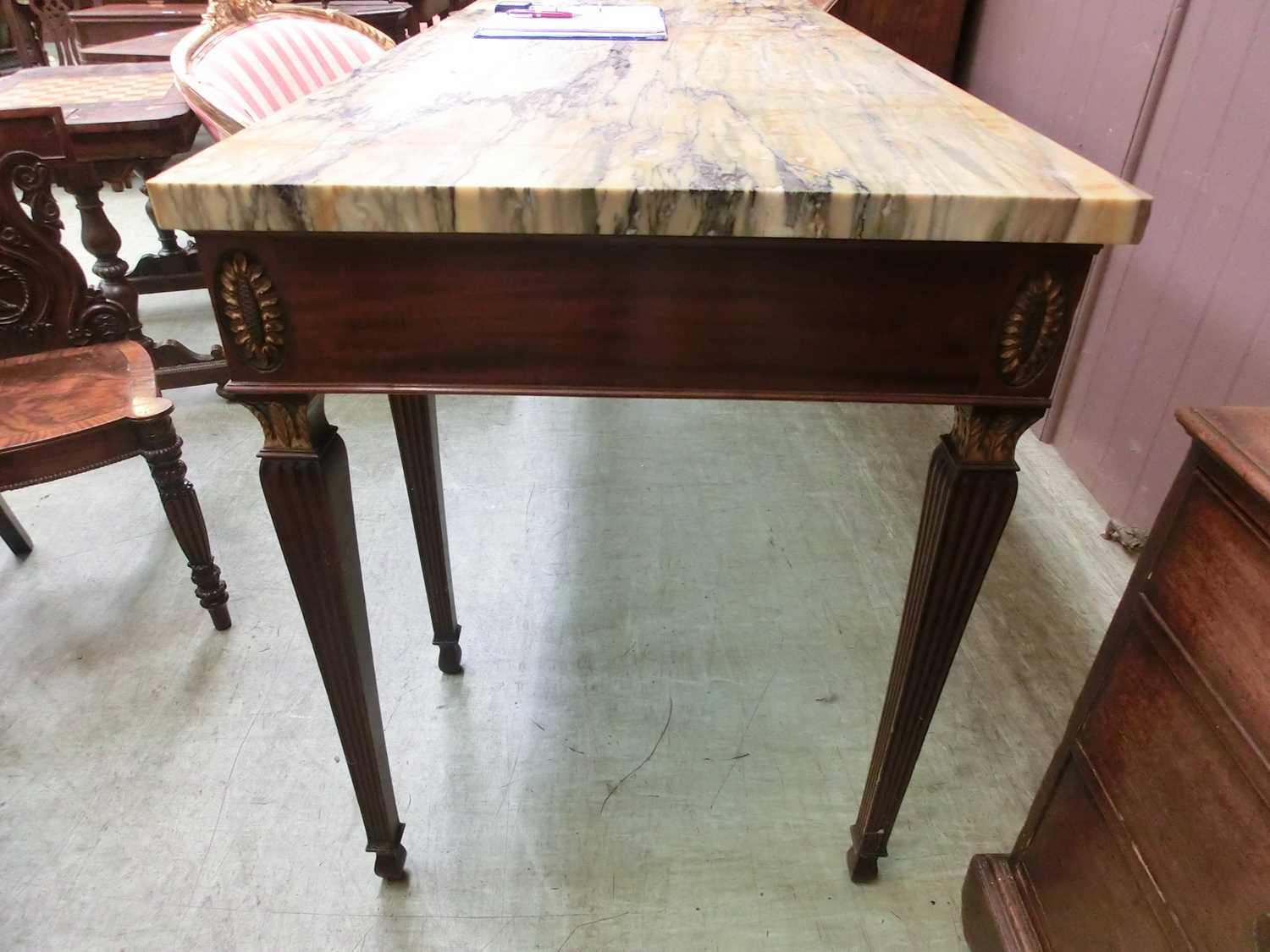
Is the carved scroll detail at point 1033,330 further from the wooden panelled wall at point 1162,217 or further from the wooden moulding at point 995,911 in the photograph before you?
the wooden panelled wall at point 1162,217

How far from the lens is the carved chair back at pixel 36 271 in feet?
4.10

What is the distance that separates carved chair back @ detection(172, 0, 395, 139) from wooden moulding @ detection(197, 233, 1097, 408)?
0.62 m

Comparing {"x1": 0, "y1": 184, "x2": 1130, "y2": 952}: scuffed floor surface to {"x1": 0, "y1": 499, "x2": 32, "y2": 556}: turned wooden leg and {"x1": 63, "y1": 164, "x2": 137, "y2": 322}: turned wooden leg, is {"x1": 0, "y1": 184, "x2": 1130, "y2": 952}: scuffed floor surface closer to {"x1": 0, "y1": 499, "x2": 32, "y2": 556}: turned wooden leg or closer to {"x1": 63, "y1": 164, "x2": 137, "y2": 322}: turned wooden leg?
{"x1": 0, "y1": 499, "x2": 32, "y2": 556}: turned wooden leg

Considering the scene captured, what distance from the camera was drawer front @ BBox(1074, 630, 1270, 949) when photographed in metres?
0.58

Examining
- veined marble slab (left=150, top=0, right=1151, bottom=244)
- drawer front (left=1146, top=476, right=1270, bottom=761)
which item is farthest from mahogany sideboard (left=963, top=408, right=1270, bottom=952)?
veined marble slab (left=150, top=0, right=1151, bottom=244)

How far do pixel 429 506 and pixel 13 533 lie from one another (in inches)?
36.1

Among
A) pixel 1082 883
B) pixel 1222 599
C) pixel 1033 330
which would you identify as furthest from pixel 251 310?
pixel 1082 883

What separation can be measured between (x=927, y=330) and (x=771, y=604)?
35.0 inches

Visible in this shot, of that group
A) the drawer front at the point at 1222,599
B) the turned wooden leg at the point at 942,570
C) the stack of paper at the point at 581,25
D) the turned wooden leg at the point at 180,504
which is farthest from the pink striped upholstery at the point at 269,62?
the drawer front at the point at 1222,599

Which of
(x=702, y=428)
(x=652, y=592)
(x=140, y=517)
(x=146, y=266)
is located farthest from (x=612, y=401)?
(x=146, y=266)

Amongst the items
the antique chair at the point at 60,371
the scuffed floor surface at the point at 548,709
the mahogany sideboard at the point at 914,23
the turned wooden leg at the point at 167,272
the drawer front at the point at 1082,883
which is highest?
the mahogany sideboard at the point at 914,23

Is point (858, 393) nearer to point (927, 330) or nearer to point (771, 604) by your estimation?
point (927, 330)

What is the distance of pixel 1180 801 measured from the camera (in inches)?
25.3

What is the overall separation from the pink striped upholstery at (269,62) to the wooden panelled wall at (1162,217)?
1.31 metres
